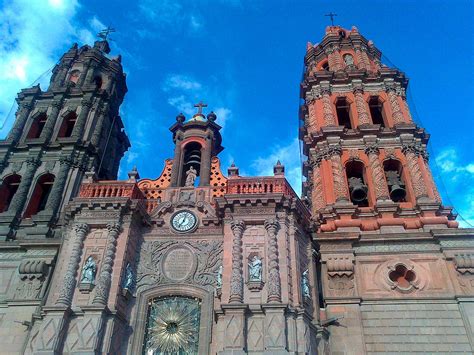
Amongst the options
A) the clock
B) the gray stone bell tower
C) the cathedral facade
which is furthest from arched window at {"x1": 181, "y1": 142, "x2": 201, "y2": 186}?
the gray stone bell tower

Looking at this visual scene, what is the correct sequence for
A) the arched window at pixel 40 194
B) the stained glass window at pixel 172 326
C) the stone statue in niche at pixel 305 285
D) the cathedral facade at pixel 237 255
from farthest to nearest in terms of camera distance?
the arched window at pixel 40 194, the stone statue in niche at pixel 305 285, the stained glass window at pixel 172 326, the cathedral facade at pixel 237 255

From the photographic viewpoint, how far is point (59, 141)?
2794cm

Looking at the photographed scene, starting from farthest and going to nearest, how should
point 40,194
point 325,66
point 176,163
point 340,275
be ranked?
point 325,66 → point 40,194 → point 176,163 → point 340,275

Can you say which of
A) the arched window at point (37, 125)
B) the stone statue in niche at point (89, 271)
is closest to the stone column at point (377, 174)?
the stone statue in niche at point (89, 271)

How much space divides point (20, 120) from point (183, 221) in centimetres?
1516

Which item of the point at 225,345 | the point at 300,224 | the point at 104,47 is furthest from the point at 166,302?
the point at 104,47

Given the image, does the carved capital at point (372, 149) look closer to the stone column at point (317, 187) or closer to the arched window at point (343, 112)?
the stone column at point (317, 187)

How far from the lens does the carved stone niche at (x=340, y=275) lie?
19.6 m

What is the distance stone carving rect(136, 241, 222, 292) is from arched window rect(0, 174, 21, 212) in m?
10.7

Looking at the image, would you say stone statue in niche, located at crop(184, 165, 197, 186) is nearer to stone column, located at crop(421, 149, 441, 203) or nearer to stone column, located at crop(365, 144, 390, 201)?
stone column, located at crop(365, 144, 390, 201)

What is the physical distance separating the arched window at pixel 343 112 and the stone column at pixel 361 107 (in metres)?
0.82

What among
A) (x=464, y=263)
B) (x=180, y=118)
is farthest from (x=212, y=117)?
(x=464, y=263)

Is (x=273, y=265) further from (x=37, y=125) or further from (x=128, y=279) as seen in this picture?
(x=37, y=125)

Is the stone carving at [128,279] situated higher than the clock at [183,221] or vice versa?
the clock at [183,221]
